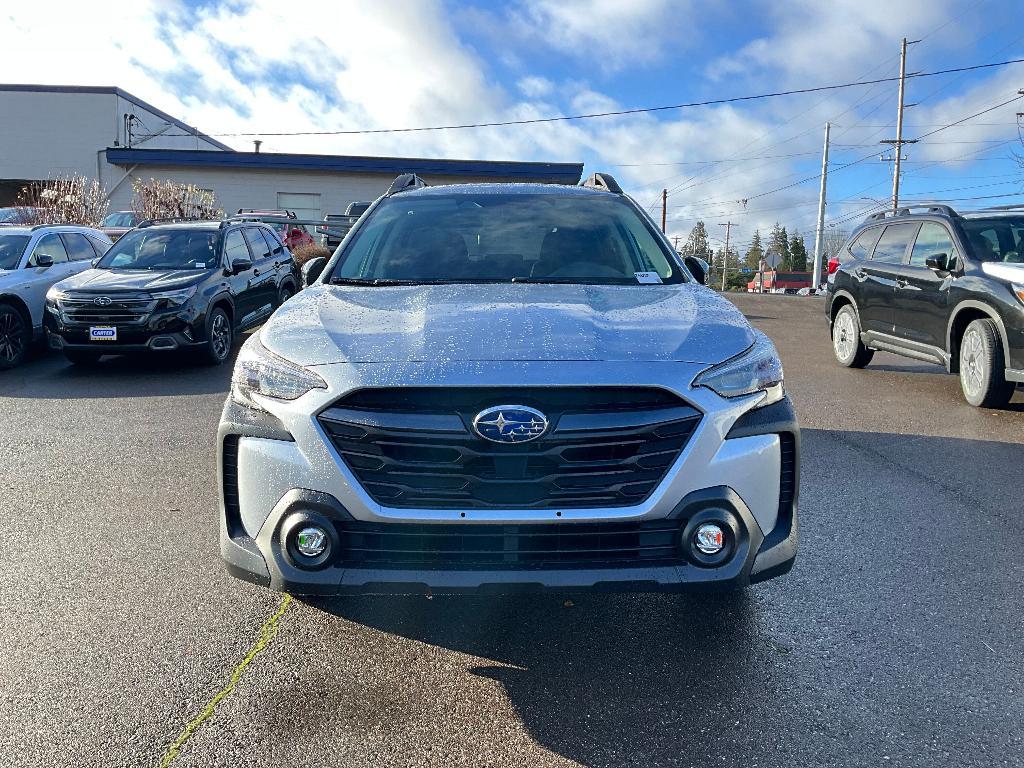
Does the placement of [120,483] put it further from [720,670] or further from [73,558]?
[720,670]

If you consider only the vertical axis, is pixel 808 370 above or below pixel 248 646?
above

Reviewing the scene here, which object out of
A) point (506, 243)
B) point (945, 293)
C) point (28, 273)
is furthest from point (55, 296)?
point (945, 293)

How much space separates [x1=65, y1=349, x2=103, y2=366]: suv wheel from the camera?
9633mm

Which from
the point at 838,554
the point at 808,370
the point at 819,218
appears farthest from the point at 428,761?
the point at 819,218

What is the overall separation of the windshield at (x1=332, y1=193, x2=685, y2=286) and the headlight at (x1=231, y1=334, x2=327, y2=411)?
1.04 metres

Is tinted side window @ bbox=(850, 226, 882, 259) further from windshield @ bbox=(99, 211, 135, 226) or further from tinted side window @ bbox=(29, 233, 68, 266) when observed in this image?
windshield @ bbox=(99, 211, 135, 226)

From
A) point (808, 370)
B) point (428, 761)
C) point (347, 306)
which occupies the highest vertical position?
point (347, 306)

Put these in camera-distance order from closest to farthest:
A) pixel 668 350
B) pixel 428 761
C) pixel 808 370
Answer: pixel 428 761 → pixel 668 350 → pixel 808 370

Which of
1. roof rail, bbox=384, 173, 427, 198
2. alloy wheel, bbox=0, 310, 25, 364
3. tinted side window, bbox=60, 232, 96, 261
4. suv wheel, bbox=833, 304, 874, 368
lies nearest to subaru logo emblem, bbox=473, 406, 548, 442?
roof rail, bbox=384, 173, 427, 198

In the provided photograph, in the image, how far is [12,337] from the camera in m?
10.1

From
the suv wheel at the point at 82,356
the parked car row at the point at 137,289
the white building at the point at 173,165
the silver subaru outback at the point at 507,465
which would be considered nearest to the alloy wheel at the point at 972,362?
the silver subaru outback at the point at 507,465

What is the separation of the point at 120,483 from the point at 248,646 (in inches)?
106

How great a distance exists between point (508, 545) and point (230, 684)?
113 centimetres

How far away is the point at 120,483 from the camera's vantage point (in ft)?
17.6
